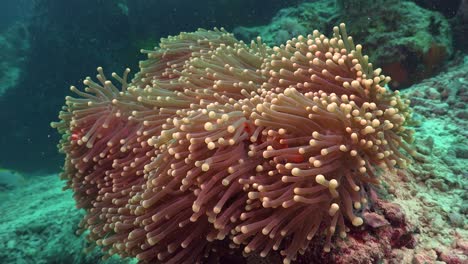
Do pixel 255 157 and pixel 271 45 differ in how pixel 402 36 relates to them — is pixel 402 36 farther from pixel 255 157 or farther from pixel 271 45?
pixel 255 157

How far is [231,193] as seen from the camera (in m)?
2.39

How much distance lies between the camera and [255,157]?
2.46m

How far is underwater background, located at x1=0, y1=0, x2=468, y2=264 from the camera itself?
8.58 ft

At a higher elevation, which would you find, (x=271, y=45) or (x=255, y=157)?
(x=255, y=157)

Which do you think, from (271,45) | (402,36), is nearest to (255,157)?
(402,36)

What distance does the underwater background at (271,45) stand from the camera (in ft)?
8.58

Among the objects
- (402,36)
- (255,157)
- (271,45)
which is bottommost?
(271,45)

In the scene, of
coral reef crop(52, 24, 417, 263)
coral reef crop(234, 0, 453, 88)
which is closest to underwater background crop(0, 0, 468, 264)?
coral reef crop(234, 0, 453, 88)

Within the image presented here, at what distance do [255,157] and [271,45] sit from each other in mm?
8047

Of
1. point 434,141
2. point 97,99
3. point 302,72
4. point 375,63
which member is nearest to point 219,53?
point 302,72

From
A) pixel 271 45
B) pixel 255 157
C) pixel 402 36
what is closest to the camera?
pixel 255 157

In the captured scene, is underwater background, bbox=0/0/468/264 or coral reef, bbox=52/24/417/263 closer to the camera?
coral reef, bbox=52/24/417/263

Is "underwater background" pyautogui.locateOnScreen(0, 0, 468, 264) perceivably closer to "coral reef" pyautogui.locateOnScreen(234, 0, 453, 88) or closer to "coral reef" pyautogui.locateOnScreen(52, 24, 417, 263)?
"coral reef" pyautogui.locateOnScreen(234, 0, 453, 88)

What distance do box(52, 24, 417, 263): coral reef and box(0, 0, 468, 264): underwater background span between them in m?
0.33
